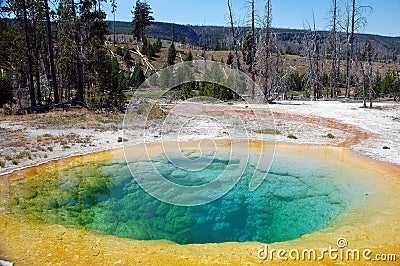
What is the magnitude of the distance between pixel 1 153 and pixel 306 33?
29216mm

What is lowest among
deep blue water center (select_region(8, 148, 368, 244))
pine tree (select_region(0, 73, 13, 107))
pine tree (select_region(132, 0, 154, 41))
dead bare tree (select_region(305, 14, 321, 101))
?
deep blue water center (select_region(8, 148, 368, 244))

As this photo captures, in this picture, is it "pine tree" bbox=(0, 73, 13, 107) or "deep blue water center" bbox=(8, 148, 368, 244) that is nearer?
"deep blue water center" bbox=(8, 148, 368, 244)

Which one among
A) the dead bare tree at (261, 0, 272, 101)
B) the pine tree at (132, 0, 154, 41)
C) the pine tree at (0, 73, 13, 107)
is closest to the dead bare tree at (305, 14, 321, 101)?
the dead bare tree at (261, 0, 272, 101)

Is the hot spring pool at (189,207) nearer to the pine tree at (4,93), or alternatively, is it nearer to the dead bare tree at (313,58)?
the pine tree at (4,93)

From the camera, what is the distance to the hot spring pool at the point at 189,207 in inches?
267

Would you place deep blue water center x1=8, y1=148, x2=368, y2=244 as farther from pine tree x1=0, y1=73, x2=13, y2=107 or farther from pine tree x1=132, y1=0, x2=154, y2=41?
pine tree x1=132, y1=0, x2=154, y2=41

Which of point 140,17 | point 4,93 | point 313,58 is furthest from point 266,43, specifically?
point 140,17

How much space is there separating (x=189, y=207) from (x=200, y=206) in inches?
11.3

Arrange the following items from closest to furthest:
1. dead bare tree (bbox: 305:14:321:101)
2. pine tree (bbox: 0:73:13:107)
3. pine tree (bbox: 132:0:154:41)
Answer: pine tree (bbox: 0:73:13:107), dead bare tree (bbox: 305:14:321:101), pine tree (bbox: 132:0:154:41)

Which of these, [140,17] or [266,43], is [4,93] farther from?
[140,17]

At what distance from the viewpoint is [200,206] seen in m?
8.13

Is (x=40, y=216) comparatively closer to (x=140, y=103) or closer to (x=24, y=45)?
(x=140, y=103)

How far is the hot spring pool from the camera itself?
22.2 feet

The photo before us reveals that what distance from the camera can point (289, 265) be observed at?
5004 mm
